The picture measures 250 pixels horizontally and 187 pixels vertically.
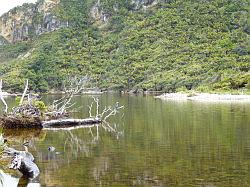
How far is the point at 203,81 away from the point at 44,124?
4025 inches

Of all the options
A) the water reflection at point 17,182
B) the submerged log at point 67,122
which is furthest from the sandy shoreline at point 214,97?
the water reflection at point 17,182

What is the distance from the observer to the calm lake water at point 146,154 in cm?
2380

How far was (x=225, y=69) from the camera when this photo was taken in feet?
513

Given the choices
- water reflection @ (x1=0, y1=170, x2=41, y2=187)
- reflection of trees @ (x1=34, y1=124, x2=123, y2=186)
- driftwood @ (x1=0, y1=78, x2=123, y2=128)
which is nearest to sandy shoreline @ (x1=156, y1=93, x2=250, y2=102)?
driftwood @ (x1=0, y1=78, x2=123, y2=128)

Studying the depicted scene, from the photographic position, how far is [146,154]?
3073 cm

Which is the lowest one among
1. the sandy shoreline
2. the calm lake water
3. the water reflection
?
the water reflection

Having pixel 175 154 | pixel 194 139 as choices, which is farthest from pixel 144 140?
pixel 175 154

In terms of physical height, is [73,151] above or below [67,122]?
below

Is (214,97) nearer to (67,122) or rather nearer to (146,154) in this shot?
(67,122)

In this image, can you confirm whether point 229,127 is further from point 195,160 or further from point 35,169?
point 35,169

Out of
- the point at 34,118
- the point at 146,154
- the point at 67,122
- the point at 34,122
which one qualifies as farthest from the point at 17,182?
the point at 67,122

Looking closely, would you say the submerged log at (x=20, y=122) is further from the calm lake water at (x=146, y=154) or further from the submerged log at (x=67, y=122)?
the calm lake water at (x=146, y=154)

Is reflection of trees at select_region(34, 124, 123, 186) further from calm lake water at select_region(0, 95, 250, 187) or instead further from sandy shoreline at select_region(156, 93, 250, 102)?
sandy shoreline at select_region(156, 93, 250, 102)

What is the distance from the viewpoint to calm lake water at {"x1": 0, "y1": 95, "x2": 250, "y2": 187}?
2380 cm
